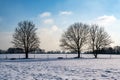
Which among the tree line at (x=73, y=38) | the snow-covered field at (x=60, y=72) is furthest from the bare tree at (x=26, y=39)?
the snow-covered field at (x=60, y=72)

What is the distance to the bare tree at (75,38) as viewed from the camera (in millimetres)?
58250

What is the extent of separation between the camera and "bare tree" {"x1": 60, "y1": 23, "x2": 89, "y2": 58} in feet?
191

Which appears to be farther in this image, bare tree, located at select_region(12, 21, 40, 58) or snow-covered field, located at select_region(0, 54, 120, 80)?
bare tree, located at select_region(12, 21, 40, 58)

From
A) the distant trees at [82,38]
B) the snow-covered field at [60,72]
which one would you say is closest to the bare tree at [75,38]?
the distant trees at [82,38]

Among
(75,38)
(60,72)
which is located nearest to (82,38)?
(75,38)

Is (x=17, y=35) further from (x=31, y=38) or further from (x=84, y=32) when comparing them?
(x=84, y=32)

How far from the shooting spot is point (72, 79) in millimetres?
13156

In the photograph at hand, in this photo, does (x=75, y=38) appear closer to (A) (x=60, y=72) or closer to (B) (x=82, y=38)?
(B) (x=82, y=38)

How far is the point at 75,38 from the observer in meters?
59.0

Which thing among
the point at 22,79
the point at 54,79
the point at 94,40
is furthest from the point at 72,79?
the point at 94,40

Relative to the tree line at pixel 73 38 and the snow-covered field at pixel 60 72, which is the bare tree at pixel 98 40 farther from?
the snow-covered field at pixel 60 72

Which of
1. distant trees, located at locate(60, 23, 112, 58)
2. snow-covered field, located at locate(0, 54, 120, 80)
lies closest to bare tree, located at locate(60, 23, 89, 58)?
distant trees, located at locate(60, 23, 112, 58)

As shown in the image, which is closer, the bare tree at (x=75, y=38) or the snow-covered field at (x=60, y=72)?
the snow-covered field at (x=60, y=72)

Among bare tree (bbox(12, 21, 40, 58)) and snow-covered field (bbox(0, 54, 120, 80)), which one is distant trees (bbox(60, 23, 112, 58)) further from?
snow-covered field (bbox(0, 54, 120, 80))
